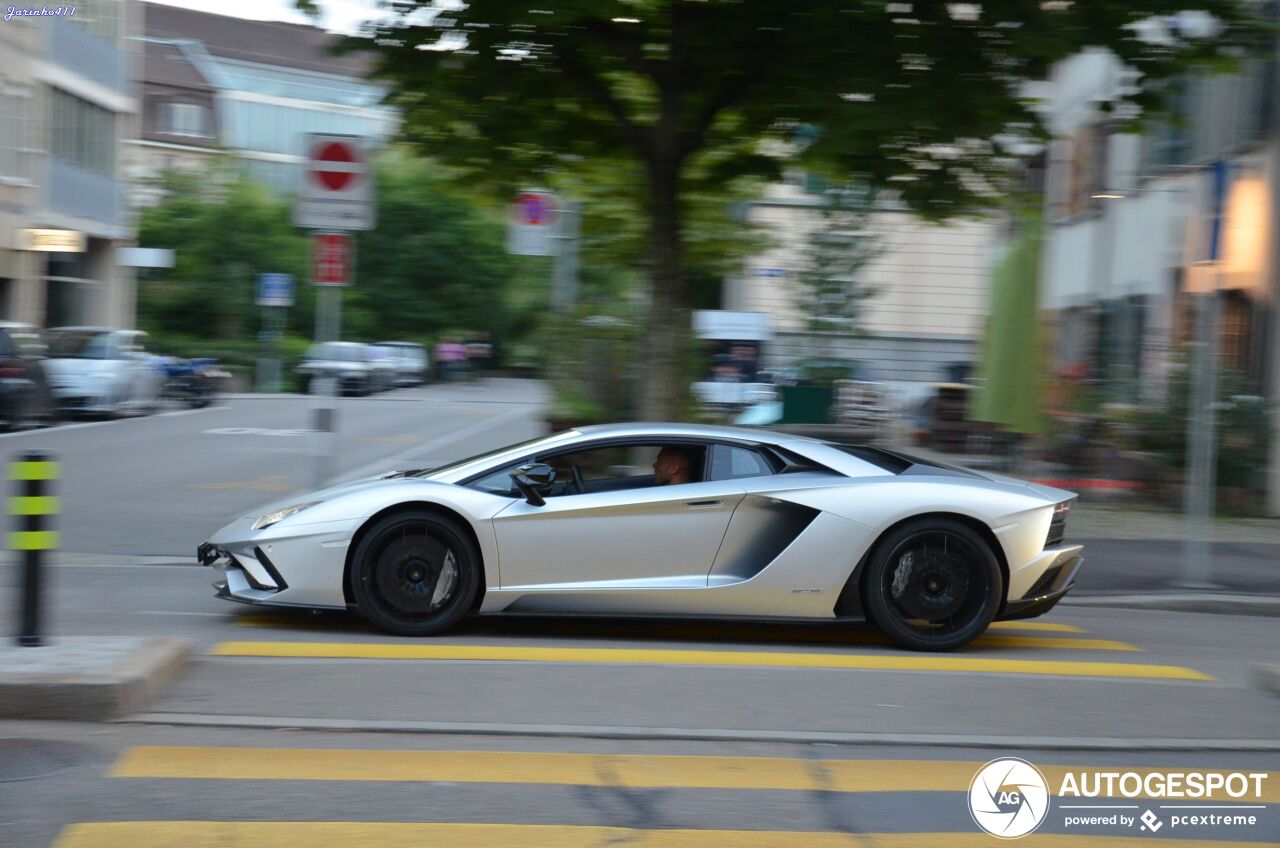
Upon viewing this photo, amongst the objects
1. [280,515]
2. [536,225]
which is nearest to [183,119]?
[536,225]

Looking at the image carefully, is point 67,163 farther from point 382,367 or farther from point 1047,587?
point 1047,587

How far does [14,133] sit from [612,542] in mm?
31338

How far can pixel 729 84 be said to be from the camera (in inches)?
479

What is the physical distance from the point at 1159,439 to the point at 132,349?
1744cm

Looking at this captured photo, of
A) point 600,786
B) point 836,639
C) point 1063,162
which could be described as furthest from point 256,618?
point 1063,162

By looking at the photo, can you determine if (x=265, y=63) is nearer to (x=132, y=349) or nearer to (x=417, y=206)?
(x=417, y=206)

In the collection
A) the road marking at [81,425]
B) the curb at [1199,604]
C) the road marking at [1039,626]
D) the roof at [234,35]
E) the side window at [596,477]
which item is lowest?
the road marking at [81,425]

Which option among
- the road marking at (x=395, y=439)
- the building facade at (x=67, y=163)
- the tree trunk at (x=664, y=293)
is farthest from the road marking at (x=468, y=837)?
the building facade at (x=67, y=163)

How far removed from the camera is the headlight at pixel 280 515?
7.80 m

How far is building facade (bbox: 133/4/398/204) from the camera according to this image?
73.4 meters

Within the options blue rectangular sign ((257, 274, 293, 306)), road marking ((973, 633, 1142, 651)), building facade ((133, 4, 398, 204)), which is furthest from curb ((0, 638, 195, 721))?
building facade ((133, 4, 398, 204))

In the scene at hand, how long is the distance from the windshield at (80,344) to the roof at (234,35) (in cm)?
5563

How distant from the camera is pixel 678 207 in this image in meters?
12.7

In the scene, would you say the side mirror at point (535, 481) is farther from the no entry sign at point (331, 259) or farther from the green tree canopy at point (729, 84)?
the no entry sign at point (331, 259)
